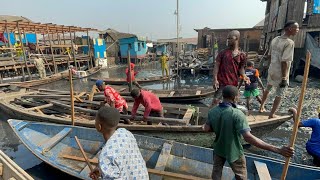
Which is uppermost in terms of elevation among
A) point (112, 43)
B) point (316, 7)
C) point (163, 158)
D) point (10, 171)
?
point (316, 7)

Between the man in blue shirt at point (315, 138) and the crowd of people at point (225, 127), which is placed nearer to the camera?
the crowd of people at point (225, 127)

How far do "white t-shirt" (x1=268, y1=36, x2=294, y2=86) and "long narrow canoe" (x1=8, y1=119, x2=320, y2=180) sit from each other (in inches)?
79.1

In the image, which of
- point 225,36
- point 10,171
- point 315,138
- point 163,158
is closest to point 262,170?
point 163,158

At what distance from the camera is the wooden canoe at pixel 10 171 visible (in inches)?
→ 111

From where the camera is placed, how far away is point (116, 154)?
2025 mm

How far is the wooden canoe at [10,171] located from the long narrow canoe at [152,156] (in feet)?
4.57

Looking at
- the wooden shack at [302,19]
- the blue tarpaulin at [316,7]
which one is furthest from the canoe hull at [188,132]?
the blue tarpaulin at [316,7]

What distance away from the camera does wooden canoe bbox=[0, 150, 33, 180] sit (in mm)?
2826

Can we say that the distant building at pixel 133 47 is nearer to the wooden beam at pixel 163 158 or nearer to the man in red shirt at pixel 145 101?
the man in red shirt at pixel 145 101

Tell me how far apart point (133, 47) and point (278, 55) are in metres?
28.9

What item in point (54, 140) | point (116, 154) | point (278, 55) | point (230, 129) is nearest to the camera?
point (116, 154)

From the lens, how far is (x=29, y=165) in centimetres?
608

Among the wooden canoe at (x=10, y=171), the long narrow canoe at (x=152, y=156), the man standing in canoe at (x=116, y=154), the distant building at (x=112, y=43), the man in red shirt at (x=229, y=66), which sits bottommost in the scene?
the long narrow canoe at (x=152, y=156)

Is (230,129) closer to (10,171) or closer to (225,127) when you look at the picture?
(225,127)
